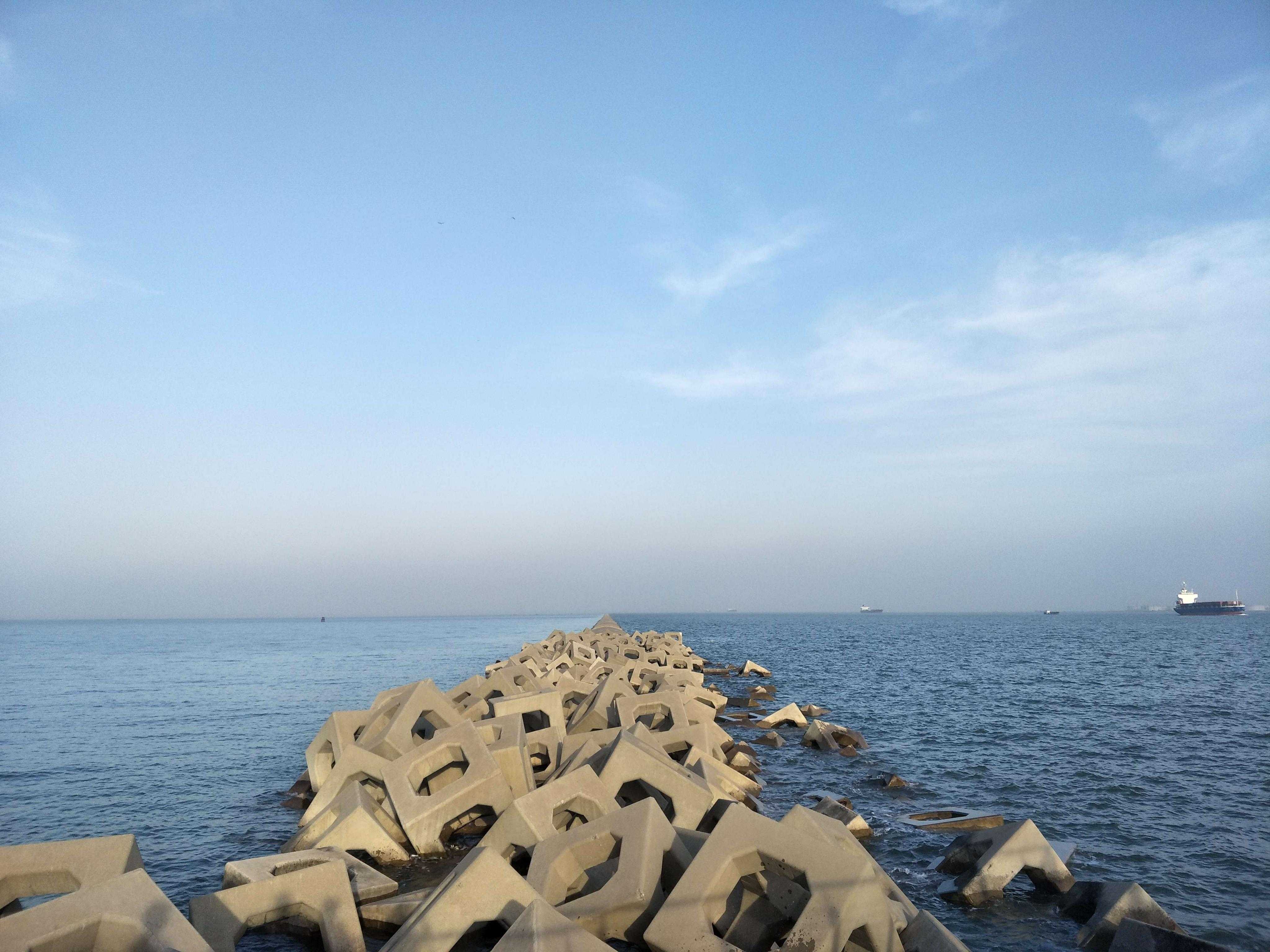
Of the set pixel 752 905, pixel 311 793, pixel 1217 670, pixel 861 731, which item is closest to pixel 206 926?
pixel 752 905

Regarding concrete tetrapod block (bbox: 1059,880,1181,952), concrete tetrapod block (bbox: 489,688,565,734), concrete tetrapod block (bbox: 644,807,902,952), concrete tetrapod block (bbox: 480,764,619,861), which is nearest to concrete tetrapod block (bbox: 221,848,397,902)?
concrete tetrapod block (bbox: 480,764,619,861)

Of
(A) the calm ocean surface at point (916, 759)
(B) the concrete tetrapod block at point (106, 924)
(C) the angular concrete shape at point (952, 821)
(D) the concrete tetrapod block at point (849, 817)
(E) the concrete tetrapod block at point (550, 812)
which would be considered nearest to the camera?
(B) the concrete tetrapod block at point (106, 924)

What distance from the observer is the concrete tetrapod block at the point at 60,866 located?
20.5 feet

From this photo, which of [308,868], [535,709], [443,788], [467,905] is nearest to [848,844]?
[467,905]

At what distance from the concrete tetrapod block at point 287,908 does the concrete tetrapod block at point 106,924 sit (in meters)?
1.31

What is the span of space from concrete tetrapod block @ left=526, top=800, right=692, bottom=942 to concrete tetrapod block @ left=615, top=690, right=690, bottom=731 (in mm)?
5882

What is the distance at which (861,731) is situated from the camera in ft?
70.3

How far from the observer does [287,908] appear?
698 cm

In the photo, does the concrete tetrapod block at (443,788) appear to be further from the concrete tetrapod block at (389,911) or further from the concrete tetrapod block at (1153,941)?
the concrete tetrapod block at (1153,941)

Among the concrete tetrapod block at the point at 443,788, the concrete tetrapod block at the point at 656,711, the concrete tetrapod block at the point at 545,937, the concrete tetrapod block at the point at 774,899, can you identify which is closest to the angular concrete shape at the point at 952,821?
the concrete tetrapod block at the point at 656,711

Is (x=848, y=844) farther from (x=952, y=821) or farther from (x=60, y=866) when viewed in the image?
(x=60, y=866)

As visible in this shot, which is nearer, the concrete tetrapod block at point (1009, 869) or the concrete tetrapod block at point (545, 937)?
the concrete tetrapod block at point (545, 937)

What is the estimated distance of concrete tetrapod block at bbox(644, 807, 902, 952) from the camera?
5.98 m

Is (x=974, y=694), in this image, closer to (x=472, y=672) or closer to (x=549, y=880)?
(x=472, y=672)
